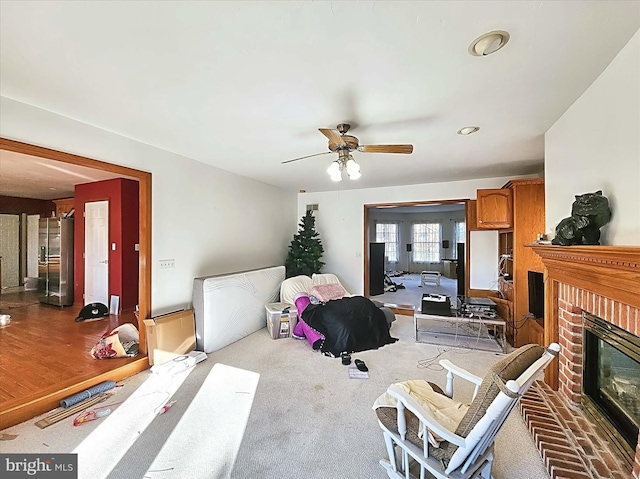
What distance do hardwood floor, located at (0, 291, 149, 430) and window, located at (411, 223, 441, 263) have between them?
9.82 m

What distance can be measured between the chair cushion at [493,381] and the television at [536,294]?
2.53m

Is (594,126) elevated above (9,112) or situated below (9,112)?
below

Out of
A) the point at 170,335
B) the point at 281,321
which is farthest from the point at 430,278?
the point at 170,335

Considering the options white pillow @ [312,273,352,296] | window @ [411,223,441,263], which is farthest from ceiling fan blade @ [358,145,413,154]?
window @ [411,223,441,263]

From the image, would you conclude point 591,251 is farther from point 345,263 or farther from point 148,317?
point 345,263

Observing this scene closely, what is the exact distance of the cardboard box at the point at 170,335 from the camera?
3193 millimetres

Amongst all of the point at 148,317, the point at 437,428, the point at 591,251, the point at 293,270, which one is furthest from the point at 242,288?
the point at 591,251

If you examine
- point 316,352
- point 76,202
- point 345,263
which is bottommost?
point 316,352

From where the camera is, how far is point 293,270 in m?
5.89

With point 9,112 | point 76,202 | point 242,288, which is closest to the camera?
point 9,112

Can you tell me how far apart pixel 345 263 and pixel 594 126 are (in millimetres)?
4698

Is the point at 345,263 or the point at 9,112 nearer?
the point at 9,112

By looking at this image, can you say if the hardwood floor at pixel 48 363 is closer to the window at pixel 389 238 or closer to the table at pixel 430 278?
the table at pixel 430 278

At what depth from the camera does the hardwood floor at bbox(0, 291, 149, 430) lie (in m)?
2.40
